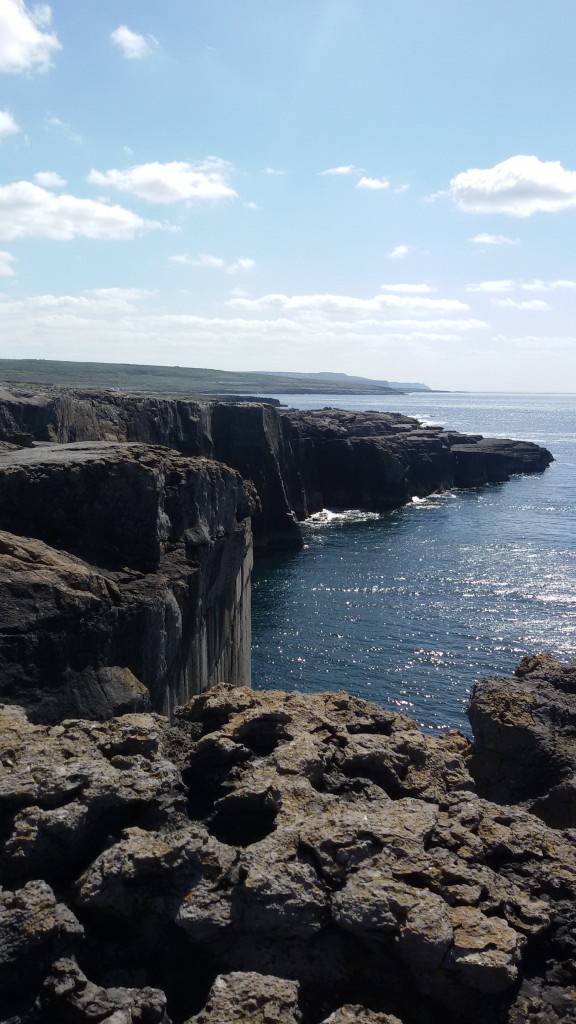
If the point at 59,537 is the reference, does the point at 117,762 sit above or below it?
below

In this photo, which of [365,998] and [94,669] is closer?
[365,998]

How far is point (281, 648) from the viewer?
44344mm

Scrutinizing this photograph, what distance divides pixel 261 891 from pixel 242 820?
1516mm

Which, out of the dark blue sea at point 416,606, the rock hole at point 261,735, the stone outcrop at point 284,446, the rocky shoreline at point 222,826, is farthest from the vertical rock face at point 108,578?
the stone outcrop at point 284,446

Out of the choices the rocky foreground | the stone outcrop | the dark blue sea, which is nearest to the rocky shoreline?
the rocky foreground

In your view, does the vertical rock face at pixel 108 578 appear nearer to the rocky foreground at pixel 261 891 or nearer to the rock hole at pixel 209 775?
the rocky foreground at pixel 261 891

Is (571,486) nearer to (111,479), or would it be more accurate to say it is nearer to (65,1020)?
(111,479)

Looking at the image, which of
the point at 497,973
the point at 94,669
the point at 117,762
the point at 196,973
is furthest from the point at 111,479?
the point at 497,973

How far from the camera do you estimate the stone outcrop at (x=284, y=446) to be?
5628cm

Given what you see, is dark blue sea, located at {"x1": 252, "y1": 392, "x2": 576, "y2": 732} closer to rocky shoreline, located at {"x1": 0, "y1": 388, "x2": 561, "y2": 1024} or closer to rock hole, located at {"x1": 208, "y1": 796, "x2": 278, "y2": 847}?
rocky shoreline, located at {"x1": 0, "y1": 388, "x2": 561, "y2": 1024}

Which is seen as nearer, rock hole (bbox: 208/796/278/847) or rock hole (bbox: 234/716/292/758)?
rock hole (bbox: 208/796/278/847)

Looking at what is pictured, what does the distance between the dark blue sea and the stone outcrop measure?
22.9 ft

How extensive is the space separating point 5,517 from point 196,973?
9028 mm

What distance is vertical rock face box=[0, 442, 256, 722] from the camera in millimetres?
11906
